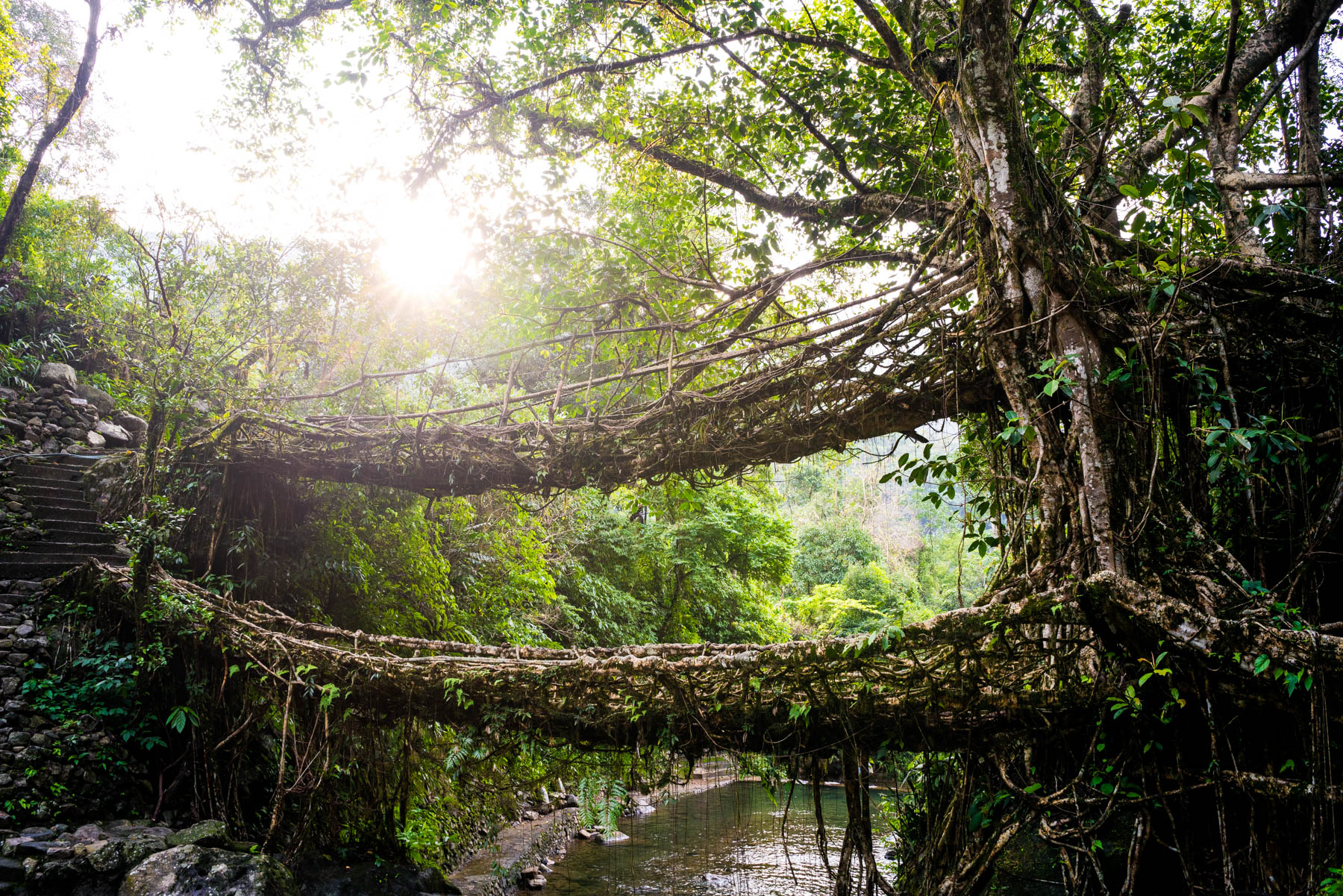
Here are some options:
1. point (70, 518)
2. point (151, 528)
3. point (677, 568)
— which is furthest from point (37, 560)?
point (677, 568)

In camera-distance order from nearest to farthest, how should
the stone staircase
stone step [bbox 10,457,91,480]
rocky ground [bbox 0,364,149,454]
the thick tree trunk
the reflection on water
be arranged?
the thick tree trunk < the reflection on water < the stone staircase < stone step [bbox 10,457,91,480] < rocky ground [bbox 0,364,149,454]

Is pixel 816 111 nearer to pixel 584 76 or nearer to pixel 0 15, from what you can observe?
pixel 584 76

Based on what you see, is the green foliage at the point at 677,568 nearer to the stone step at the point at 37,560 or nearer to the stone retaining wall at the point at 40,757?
the stone step at the point at 37,560

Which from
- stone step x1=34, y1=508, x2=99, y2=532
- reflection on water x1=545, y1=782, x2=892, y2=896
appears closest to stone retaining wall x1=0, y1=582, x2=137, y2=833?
stone step x1=34, y1=508, x2=99, y2=532

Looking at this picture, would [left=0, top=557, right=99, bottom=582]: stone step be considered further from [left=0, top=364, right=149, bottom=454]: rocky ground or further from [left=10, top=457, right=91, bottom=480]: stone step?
[left=0, top=364, right=149, bottom=454]: rocky ground

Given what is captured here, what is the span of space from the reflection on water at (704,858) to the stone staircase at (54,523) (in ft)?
18.0

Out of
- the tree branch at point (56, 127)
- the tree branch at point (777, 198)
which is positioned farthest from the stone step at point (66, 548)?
the tree branch at point (56, 127)

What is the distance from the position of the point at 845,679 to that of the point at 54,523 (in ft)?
26.7

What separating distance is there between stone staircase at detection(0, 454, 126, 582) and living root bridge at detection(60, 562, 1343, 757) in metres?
3.79

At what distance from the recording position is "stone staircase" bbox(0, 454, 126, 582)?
6.17 metres

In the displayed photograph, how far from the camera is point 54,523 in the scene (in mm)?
6891

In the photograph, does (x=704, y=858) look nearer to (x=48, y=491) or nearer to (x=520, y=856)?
(x=520, y=856)

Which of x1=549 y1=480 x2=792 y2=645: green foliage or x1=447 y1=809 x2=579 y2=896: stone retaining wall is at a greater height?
x1=549 y1=480 x2=792 y2=645: green foliage

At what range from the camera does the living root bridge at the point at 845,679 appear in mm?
2170
